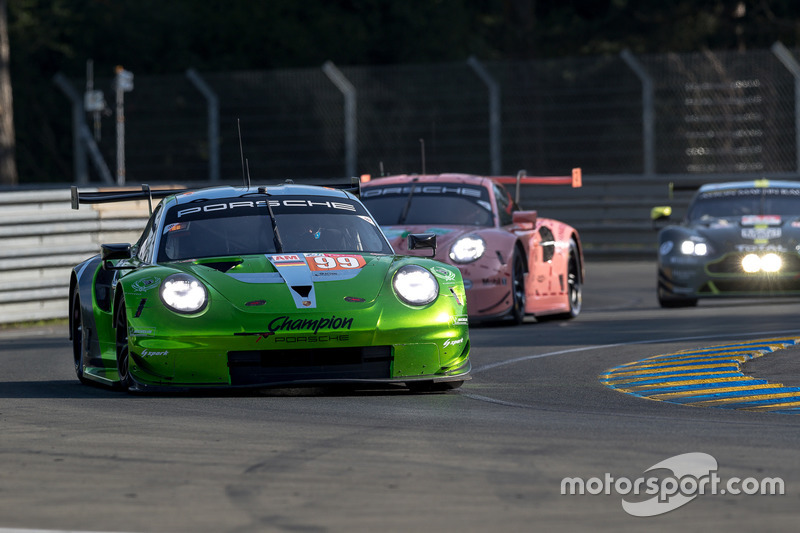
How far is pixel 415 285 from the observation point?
8.43 m

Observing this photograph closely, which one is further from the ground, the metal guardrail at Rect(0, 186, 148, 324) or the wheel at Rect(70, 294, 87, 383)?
the metal guardrail at Rect(0, 186, 148, 324)

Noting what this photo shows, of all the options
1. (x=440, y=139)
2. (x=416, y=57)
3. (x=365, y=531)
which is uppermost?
(x=416, y=57)

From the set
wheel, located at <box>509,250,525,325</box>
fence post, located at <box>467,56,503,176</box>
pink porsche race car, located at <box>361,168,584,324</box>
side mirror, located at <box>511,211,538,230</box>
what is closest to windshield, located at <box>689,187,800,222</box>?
pink porsche race car, located at <box>361,168,584,324</box>

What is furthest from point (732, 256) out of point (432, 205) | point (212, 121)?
point (212, 121)

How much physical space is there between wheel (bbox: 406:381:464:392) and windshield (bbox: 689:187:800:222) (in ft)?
26.0

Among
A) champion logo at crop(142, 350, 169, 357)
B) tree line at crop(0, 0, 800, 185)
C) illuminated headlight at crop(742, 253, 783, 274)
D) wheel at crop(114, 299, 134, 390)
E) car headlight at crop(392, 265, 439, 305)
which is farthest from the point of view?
tree line at crop(0, 0, 800, 185)

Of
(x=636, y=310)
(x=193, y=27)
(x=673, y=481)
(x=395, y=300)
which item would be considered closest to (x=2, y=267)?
(x=636, y=310)

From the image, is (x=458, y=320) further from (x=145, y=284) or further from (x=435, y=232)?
(x=435, y=232)

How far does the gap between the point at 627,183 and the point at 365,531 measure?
19.3 meters

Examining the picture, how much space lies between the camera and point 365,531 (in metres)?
4.89

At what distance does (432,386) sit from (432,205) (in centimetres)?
555

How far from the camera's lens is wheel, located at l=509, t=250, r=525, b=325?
13484mm

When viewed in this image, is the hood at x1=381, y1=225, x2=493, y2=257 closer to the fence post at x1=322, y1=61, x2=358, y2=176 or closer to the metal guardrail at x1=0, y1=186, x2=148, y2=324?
the metal guardrail at x1=0, y1=186, x2=148, y2=324

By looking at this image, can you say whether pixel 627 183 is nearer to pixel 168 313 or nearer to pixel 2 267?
pixel 2 267
